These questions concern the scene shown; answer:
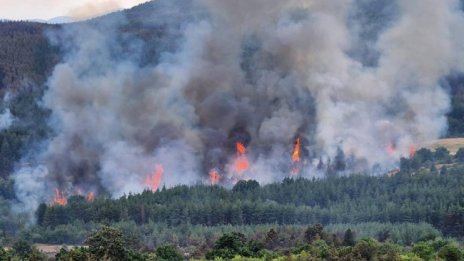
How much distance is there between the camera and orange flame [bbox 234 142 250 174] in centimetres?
12338

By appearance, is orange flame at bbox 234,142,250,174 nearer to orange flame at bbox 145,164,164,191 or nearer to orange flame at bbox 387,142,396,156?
orange flame at bbox 145,164,164,191

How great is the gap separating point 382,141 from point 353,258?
7952 cm

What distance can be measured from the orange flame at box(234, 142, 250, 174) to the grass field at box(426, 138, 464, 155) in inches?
1185

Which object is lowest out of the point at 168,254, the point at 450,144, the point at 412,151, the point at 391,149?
the point at 168,254

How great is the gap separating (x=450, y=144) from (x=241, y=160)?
35602 mm

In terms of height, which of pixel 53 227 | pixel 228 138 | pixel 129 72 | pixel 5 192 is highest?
pixel 129 72

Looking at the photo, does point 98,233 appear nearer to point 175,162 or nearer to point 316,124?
point 175,162

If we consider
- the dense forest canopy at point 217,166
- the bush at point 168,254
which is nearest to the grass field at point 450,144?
the dense forest canopy at point 217,166

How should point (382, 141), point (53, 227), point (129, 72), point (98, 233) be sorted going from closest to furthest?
point (98, 233) → point (53, 227) → point (382, 141) → point (129, 72)

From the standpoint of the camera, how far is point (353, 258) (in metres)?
48.3

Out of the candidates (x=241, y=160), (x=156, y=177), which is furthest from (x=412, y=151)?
(x=156, y=177)

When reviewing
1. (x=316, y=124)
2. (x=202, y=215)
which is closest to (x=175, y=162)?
(x=316, y=124)

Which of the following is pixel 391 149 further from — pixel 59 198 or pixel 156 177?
pixel 59 198

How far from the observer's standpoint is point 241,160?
12619cm
